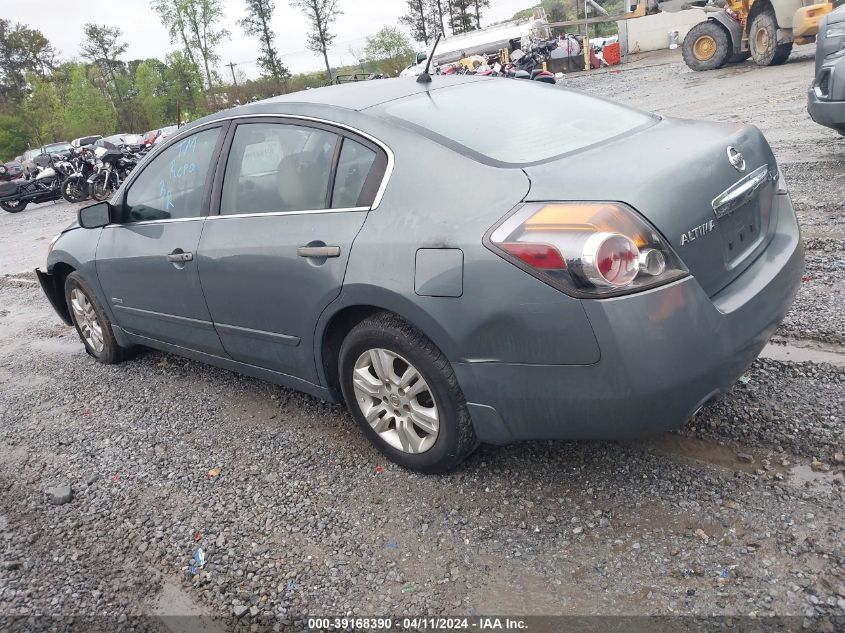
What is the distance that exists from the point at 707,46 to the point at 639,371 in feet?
63.9

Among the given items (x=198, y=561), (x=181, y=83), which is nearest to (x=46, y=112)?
(x=181, y=83)

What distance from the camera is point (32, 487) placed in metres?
3.46

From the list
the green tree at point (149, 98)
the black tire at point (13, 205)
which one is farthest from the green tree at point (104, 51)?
the black tire at point (13, 205)

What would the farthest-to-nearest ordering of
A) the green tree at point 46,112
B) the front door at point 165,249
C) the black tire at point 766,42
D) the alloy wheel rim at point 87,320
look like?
the green tree at point 46,112 < the black tire at point 766,42 < the alloy wheel rim at point 87,320 < the front door at point 165,249

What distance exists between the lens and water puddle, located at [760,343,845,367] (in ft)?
11.0

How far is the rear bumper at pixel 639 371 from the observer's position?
221 cm

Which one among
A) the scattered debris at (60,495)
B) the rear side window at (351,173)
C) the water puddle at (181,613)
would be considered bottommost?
the water puddle at (181,613)

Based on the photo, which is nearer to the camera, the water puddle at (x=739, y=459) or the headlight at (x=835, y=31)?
the water puddle at (x=739, y=459)

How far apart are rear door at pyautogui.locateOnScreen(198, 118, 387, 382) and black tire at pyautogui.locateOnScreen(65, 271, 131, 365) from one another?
1581 millimetres

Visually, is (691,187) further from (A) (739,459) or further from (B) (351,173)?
(B) (351,173)

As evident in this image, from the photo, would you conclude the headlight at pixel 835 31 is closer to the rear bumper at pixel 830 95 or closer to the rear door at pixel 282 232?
the rear bumper at pixel 830 95

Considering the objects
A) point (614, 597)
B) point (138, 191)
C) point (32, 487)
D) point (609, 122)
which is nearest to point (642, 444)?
point (614, 597)

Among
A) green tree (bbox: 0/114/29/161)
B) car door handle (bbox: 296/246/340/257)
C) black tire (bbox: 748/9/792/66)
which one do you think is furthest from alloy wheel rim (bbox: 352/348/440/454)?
green tree (bbox: 0/114/29/161)

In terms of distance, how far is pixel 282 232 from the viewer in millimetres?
3131
